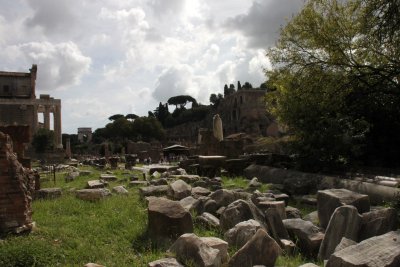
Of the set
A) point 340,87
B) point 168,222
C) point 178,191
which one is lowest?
point 168,222

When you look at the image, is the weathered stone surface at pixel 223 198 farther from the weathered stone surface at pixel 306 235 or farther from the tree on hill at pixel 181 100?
the tree on hill at pixel 181 100

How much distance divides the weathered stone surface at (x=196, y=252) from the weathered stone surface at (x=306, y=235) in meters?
1.40

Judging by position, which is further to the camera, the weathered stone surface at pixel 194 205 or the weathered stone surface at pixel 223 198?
the weathered stone surface at pixel 223 198

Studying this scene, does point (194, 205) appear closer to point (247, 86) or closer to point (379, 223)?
point (379, 223)

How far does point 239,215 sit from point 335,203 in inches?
57.8

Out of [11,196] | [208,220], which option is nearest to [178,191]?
[208,220]

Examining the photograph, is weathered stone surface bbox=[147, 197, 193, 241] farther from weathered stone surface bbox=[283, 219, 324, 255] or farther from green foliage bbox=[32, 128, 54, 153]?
green foliage bbox=[32, 128, 54, 153]

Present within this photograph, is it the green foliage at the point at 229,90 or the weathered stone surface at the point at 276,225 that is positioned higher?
the green foliage at the point at 229,90

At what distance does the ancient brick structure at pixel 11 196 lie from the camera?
6.43 m

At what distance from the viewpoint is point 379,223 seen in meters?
5.65

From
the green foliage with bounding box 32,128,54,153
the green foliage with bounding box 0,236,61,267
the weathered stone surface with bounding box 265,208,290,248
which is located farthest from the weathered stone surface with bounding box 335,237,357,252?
the green foliage with bounding box 32,128,54,153

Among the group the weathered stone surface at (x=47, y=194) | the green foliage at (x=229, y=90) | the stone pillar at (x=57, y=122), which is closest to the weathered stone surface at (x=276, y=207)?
the weathered stone surface at (x=47, y=194)

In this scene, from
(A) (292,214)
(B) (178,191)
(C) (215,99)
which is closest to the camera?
(A) (292,214)

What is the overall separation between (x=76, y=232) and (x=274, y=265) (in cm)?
331
